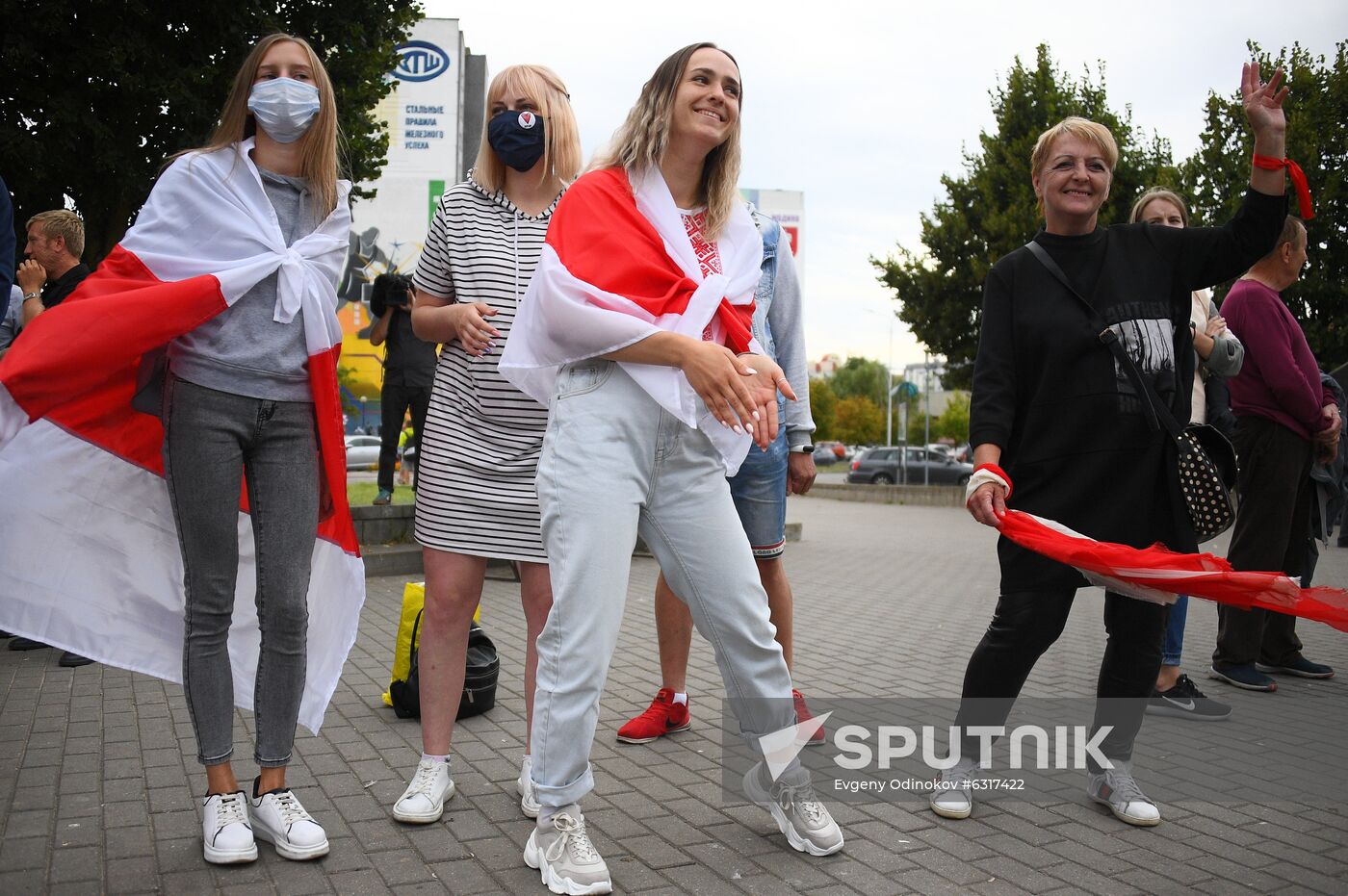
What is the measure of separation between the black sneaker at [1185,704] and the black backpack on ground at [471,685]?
2.91 meters

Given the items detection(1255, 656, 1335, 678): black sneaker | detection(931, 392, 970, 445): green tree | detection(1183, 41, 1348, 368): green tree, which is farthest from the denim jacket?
detection(931, 392, 970, 445): green tree

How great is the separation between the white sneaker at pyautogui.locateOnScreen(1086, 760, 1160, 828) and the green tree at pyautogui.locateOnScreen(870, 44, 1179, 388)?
82.9 feet

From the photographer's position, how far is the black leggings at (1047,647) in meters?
3.52

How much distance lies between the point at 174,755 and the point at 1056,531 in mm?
3128

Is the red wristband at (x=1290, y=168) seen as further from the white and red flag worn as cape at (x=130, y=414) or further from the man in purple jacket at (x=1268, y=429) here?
the white and red flag worn as cape at (x=130, y=414)

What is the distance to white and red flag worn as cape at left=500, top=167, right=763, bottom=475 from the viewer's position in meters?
2.78

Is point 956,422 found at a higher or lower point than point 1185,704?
lower

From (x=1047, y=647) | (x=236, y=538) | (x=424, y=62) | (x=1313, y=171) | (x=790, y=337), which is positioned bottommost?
(x=1047, y=647)

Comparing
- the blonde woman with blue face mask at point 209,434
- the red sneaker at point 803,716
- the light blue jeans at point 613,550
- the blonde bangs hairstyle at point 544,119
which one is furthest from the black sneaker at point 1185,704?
the blonde woman with blue face mask at point 209,434

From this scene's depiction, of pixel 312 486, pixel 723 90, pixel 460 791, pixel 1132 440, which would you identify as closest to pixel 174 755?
pixel 460 791

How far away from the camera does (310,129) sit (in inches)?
129

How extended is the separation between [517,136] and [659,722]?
2313mm

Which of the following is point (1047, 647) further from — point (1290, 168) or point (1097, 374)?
point (1290, 168)

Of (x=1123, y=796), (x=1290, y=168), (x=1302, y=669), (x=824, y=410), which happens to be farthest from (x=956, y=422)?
(x=1123, y=796)
